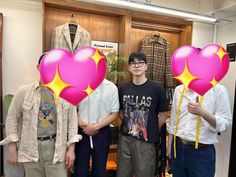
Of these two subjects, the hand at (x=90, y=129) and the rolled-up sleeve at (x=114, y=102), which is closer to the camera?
the hand at (x=90, y=129)

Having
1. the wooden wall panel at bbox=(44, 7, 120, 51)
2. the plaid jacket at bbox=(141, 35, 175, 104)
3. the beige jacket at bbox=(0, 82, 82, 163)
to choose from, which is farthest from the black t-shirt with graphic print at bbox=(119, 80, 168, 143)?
the wooden wall panel at bbox=(44, 7, 120, 51)

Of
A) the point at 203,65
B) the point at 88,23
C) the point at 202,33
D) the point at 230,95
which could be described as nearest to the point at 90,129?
the point at 203,65

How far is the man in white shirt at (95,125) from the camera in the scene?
180cm

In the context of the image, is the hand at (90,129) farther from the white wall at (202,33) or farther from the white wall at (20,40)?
the white wall at (202,33)

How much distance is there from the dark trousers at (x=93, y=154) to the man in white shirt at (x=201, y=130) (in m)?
0.61

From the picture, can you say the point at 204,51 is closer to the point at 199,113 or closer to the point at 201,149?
the point at 199,113

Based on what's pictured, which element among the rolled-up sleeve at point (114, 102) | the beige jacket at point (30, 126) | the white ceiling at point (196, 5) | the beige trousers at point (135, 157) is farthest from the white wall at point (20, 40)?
the white ceiling at point (196, 5)

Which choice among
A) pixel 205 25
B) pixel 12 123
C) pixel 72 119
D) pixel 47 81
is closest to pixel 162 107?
pixel 72 119

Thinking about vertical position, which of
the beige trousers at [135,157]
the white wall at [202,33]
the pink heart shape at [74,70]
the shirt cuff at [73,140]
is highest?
the white wall at [202,33]

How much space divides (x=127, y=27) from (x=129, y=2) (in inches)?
27.3

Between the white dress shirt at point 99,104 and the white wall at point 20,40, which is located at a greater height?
the white wall at point 20,40

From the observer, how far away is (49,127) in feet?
5.30

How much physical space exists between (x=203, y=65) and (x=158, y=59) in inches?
68.2

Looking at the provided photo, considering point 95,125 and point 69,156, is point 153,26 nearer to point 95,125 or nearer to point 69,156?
point 95,125
